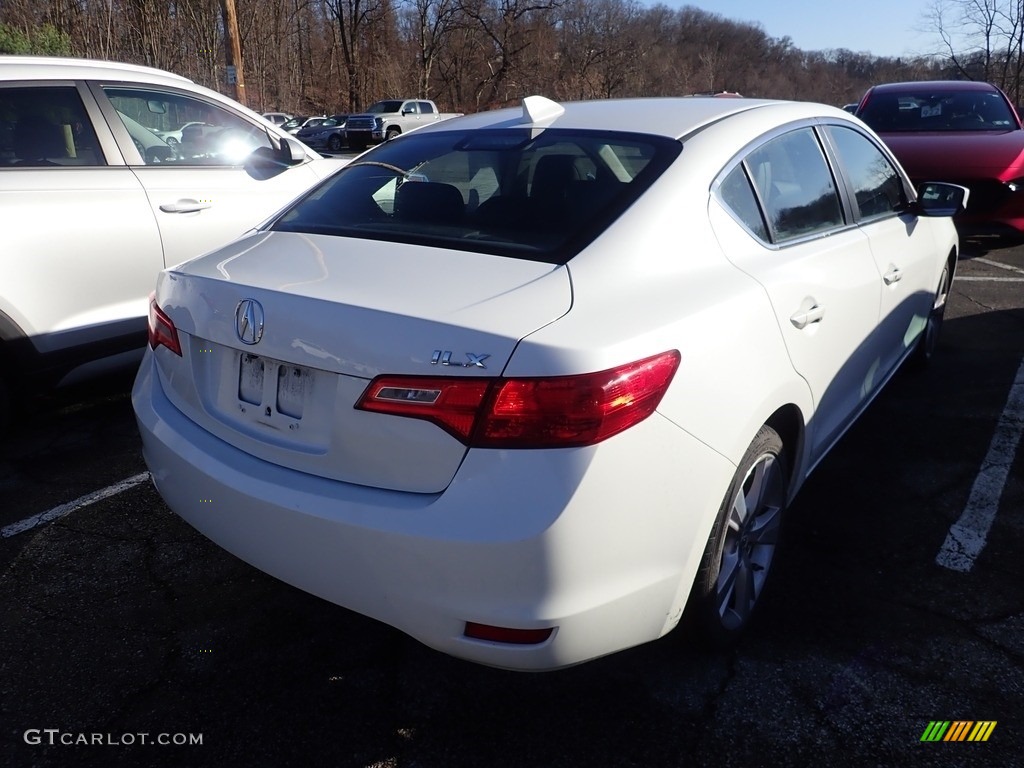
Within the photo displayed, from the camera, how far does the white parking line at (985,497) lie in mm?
3135

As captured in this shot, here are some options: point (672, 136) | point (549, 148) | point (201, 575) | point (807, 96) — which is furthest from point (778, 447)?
point (807, 96)

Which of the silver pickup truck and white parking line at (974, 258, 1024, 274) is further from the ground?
the silver pickup truck

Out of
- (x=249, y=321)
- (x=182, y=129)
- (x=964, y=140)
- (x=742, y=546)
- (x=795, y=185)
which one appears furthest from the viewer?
(x=964, y=140)

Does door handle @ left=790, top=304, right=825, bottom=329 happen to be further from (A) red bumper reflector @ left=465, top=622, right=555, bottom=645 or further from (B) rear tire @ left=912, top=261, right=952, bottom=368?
(B) rear tire @ left=912, top=261, right=952, bottom=368

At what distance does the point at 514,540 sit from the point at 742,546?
3.34ft

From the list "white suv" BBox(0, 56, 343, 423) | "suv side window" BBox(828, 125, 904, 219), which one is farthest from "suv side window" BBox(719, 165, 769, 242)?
"white suv" BBox(0, 56, 343, 423)

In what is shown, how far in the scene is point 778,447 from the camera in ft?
8.39

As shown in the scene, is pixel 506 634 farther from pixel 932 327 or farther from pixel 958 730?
pixel 932 327

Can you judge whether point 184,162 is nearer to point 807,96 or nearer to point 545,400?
point 545,400

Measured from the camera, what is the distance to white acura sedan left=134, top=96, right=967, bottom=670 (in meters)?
1.84

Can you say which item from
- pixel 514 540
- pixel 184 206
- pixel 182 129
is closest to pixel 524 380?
pixel 514 540

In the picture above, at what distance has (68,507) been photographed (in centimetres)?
349

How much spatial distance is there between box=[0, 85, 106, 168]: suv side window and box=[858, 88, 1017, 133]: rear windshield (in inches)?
312

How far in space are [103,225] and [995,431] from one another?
15.2ft
